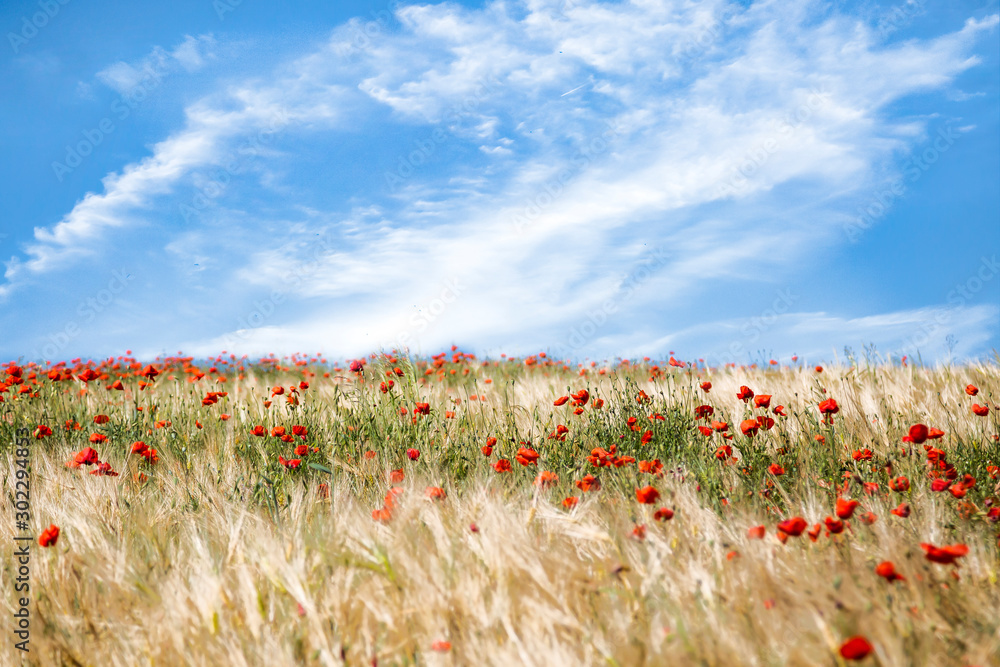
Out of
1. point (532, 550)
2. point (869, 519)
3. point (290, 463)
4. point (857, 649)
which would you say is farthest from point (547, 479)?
point (857, 649)

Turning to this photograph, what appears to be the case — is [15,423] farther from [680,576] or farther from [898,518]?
[898,518]

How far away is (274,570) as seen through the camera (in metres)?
2.23

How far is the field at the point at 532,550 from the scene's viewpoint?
5.94 feet

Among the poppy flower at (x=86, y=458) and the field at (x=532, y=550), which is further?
the poppy flower at (x=86, y=458)

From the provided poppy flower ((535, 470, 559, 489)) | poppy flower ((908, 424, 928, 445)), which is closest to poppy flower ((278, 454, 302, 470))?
poppy flower ((535, 470, 559, 489))

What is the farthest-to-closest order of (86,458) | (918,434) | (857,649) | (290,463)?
(290,463) → (86,458) → (918,434) → (857,649)

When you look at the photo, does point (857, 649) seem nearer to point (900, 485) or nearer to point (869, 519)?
point (869, 519)

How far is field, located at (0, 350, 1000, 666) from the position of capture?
5.94ft

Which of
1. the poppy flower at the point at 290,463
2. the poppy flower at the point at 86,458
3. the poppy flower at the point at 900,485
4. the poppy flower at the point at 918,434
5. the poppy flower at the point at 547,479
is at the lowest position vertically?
the poppy flower at the point at 900,485

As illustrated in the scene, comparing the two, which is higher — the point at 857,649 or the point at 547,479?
the point at 547,479

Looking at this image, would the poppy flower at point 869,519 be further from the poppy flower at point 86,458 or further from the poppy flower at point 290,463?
the poppy flower at point 86,458

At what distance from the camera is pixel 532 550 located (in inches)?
85.8

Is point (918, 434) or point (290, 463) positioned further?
point (290, 463)

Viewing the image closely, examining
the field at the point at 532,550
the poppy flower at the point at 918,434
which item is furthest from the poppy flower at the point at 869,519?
the poppy flower at the point at 918,434
